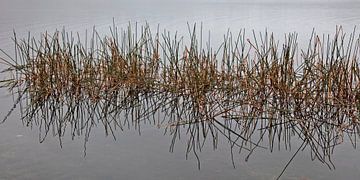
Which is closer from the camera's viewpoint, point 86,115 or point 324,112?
point 324,112

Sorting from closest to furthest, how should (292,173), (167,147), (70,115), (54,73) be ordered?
(292,173)
(167,147)
(70,115)
(54,73)

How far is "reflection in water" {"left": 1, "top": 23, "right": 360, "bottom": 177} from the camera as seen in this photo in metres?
3.13

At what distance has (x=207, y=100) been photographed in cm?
344

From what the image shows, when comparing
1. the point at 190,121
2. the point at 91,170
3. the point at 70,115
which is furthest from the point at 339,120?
the point at 70,115

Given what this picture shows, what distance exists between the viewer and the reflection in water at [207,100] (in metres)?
3.13

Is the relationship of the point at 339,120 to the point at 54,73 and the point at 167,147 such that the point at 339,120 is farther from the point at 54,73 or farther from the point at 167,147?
the point at 54,73

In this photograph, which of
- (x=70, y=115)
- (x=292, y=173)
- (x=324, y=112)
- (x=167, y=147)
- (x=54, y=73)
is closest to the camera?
(x=292, y=173)

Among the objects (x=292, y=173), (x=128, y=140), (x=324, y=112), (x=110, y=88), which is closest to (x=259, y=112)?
(x=324, y=112)

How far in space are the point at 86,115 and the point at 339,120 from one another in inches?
77.0

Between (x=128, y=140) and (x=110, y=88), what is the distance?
2.42 ft

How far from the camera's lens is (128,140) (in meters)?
3.16

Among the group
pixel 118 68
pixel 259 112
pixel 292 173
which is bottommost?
pixel 292 173

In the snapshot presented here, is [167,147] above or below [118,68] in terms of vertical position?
below

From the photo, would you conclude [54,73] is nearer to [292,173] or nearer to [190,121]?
[190,121]
